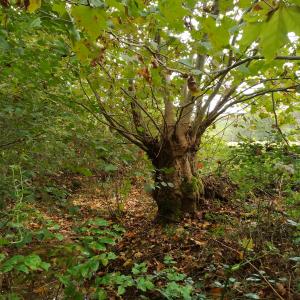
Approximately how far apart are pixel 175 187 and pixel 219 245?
5.04ft

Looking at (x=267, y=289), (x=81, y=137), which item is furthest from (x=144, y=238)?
(x=267, y=289)

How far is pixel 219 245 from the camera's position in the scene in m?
3.80

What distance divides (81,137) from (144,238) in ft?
6.01

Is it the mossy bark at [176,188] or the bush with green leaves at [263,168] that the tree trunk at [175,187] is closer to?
the mossy bark at [176,188]

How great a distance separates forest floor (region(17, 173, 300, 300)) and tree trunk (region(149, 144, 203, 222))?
202 mm

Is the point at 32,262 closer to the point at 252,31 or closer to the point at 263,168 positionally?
the point at 252,31

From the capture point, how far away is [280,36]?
0.82 m

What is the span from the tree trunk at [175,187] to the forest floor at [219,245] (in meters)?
0.20

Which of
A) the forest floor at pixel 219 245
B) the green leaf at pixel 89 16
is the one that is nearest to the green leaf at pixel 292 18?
the green leaf at pixel 89 16

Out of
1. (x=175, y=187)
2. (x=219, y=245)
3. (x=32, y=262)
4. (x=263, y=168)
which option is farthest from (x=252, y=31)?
(x=263, y=168)

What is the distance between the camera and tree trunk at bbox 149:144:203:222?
5145 mm

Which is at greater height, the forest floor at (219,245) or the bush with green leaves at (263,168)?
the bush with green leaves at (263,168)

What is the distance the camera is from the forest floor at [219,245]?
9.22 ft

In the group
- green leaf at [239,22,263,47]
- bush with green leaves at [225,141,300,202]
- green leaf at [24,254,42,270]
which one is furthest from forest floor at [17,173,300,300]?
green leaf at [239,22,263,47]
